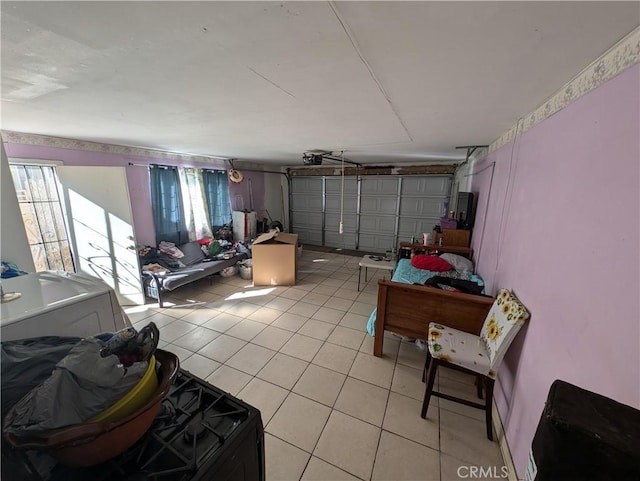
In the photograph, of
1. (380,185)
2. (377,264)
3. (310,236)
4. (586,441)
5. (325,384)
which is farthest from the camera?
(310,236)

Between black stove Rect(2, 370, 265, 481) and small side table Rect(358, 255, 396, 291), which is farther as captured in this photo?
small side table Rect(358, 255, 396, 291)

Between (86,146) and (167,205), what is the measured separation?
4.30 ft

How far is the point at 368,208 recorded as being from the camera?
20.7ft

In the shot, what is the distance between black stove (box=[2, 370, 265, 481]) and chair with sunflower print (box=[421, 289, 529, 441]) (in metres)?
1.38

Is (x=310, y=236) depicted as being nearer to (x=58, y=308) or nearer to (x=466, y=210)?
(x=466, y=210)

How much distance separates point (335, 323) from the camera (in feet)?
10.2

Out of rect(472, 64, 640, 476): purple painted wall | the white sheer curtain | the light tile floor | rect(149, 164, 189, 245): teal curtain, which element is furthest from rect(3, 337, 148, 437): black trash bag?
the white sheer curtain

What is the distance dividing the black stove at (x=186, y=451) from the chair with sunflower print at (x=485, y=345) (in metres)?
1.38

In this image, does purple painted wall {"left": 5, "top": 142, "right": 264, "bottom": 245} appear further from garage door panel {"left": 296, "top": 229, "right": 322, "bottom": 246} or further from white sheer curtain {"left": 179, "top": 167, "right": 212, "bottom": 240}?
garage door panel {"left": 296, "top": 229, "right": 322, "bottom": 246}

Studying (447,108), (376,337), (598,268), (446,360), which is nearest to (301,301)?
(376,337)

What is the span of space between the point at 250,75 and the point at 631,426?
5.31 feet

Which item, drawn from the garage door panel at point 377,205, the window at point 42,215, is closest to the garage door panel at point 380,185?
the garage door panel at point 377,205

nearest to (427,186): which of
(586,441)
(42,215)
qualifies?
(586,441)

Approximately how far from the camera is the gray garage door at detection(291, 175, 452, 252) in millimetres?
5758
